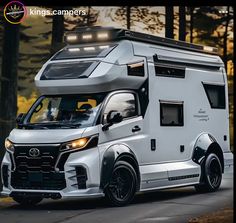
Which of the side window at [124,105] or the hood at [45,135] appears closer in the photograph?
the hood at [45,135]

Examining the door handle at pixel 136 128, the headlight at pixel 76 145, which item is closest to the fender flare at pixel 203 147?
the door handle at pixel 136 128

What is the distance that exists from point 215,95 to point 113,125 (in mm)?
4160

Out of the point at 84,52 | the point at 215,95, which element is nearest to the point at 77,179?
the point at 84,52

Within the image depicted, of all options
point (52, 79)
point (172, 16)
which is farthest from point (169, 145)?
point (172, 16)

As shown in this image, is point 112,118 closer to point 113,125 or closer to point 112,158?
point 113,125

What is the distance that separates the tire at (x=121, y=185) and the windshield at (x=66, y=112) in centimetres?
103

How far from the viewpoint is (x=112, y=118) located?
1091 cm

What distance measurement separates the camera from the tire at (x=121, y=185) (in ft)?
35.6

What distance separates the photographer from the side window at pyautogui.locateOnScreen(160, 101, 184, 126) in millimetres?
12414

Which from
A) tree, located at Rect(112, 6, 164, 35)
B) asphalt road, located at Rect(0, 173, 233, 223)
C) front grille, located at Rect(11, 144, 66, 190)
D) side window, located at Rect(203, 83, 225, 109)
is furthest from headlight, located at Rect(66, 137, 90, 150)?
tree, located at Rect(112, 6, 164, 35)

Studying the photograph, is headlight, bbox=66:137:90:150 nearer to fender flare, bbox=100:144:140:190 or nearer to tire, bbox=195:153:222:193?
fender flare, bbox=100:144:140:190

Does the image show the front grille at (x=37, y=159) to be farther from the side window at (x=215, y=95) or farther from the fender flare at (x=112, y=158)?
the side window at (x=215, y=95)

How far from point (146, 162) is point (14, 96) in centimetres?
515

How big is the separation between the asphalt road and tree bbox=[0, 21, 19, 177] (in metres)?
2.75
